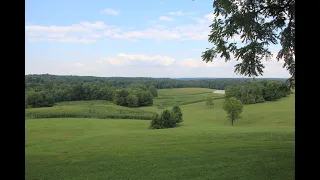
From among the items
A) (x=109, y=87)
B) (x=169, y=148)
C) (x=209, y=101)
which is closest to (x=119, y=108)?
(x=109, y=87)

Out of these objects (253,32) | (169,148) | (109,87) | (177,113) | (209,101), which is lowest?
(169,148)

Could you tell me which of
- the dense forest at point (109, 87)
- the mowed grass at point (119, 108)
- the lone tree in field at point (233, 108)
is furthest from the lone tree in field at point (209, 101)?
the dense forest at point (109, 87)

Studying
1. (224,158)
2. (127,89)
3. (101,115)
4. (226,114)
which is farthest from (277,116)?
(101,115)

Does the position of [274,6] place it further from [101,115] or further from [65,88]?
[101,115]

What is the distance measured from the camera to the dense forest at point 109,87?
5250 mm

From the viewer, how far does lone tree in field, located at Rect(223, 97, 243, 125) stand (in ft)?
21.7

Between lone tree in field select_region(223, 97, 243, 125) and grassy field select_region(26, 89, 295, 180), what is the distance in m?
0.21

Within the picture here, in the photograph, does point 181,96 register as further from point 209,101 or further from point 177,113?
point 209,101

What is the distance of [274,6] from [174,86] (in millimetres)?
3326

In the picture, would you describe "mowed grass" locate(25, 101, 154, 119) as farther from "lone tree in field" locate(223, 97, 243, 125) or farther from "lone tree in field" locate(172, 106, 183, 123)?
"lone tree in field" locate(223, 97, 243, 125)

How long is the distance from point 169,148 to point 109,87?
2.84m

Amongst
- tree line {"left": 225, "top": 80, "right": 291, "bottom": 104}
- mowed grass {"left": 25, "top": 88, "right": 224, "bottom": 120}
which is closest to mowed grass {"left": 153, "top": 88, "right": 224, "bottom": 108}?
mowed grass {"left": 25, "top": 88, "right": 224, "bottom": 120}

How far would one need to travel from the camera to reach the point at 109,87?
6.88 meters
